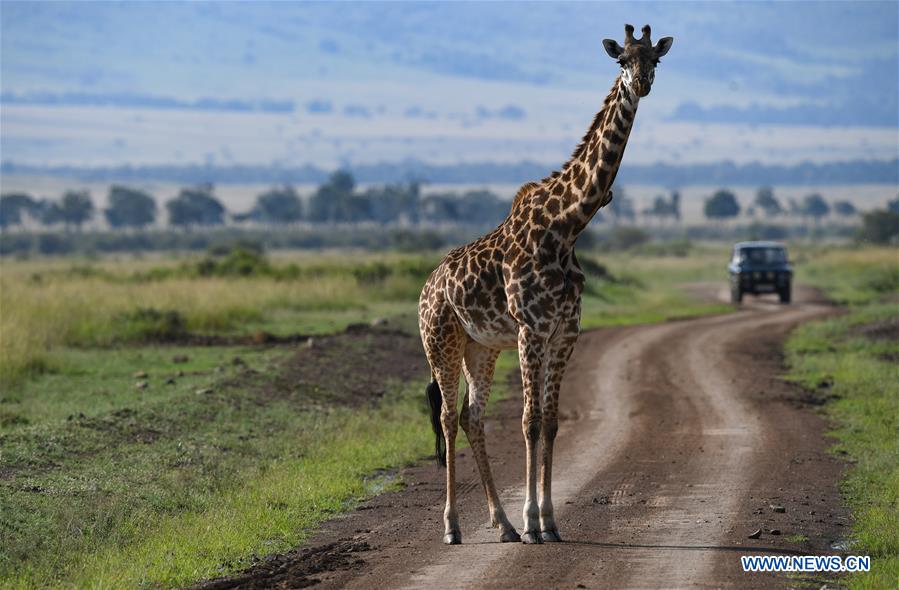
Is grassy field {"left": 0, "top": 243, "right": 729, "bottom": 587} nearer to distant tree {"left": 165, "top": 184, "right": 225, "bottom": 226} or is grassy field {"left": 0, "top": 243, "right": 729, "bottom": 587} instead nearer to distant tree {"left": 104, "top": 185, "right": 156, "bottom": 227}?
distant tree {"left": 165, "top": 184, "right": 225, "bottom": 226}

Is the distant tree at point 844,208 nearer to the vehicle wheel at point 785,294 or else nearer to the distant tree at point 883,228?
the distant tree at point 883,228

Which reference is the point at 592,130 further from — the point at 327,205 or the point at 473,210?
the point at 473,210

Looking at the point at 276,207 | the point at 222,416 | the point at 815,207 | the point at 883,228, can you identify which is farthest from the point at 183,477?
the point at 815,207

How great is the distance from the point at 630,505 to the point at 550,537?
1.59 m

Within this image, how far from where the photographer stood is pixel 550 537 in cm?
1083

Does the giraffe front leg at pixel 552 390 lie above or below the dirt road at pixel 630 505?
above

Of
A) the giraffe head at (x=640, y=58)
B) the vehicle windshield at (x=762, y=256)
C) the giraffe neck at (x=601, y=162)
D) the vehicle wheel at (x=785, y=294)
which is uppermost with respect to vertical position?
the giraffe head at (x=640, y=58)

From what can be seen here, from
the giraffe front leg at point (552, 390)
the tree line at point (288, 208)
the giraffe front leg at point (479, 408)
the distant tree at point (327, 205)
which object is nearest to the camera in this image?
the giraffe front leg at point (552, 390)

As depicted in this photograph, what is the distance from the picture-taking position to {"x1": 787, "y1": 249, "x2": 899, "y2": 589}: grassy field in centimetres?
1062

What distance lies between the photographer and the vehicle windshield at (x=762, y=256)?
44.2 metres

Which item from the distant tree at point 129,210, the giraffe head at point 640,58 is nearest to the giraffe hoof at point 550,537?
the giraffe head at point 640,58

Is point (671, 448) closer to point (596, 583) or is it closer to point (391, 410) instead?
point (391, 410)

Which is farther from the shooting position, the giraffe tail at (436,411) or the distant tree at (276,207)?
the distant tree at (276,207)

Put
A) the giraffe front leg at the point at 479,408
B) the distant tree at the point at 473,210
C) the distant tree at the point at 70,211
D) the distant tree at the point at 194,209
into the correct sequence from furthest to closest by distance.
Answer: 1. the distant tree at the point at 473,210
2. the distant tree at the point at 194,209
3. the distant tree at the point at 70,211
4. the giraffe front leg at the point at 479,408
